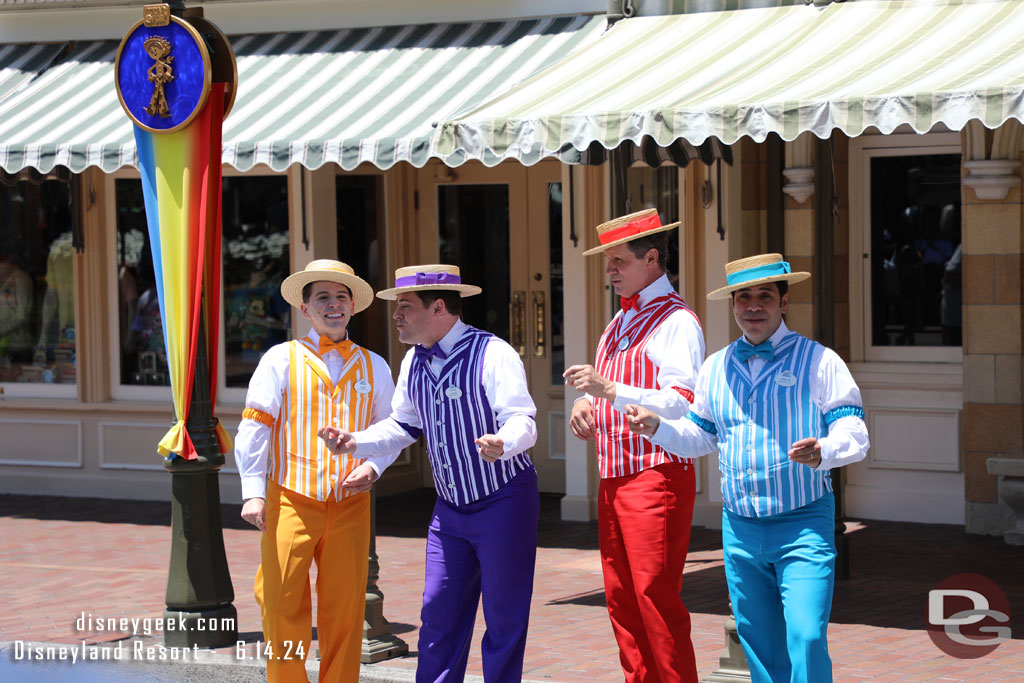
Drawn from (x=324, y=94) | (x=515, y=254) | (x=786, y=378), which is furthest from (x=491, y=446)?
(x=515, y=254)

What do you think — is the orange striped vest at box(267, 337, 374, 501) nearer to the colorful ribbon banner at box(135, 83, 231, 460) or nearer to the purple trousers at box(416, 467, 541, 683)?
the purple trousers at box(416, 467, 541, 683)

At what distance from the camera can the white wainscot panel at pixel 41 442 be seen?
11539 millimetres

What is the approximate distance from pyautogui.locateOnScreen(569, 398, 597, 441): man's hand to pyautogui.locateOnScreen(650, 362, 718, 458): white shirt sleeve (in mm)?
329

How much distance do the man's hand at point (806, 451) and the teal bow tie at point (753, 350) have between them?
0.34 m

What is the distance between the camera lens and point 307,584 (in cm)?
536

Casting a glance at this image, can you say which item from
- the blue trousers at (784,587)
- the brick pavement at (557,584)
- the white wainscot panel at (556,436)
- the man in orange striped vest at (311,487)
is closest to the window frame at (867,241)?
the brick pavement at (557,584)

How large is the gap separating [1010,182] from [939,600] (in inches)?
117

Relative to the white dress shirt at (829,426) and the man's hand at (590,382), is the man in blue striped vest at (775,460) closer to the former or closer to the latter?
the white dress shirt at (829,426)

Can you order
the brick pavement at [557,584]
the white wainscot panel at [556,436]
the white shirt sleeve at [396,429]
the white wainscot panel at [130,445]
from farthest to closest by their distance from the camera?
1. the white wainscot panel at [130,445]
2. the white wainscot panel at [556,436]
3. the brick pavement at [557,584]
4. the white shirt sleeve at [396,429]

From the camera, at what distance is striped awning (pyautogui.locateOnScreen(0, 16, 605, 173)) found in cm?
873

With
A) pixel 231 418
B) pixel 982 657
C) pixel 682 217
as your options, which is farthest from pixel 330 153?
pixel 982 657

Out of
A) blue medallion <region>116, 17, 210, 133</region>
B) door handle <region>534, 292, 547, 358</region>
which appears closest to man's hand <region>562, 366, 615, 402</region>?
blue medallion <region>116, 17, 210, 133</region>

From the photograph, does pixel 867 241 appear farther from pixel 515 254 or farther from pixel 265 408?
pixel 265 408

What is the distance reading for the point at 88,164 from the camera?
30.3 ft
